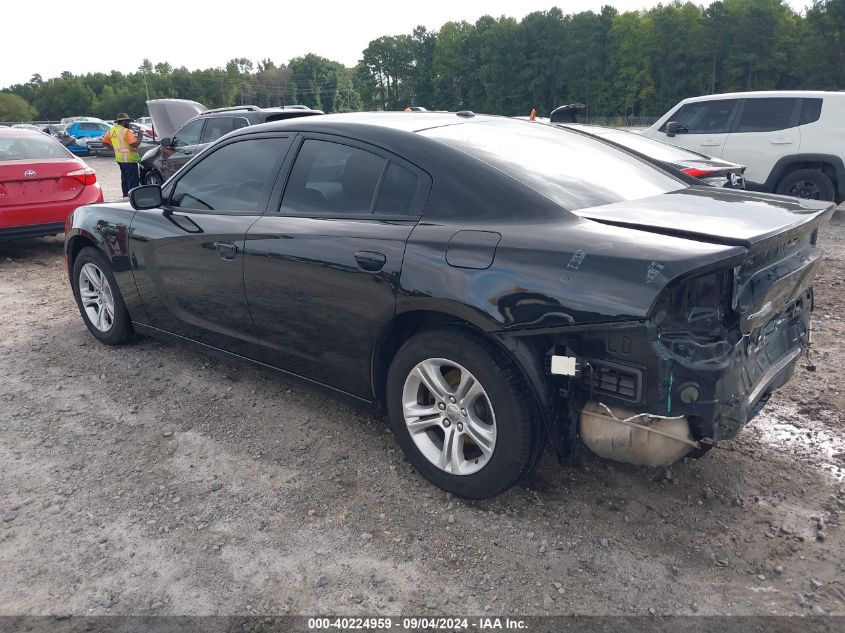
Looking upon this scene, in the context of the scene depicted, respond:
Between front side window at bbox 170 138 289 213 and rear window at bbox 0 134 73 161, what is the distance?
524 centimetres

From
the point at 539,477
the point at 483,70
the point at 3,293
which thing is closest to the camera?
the point at 539,477

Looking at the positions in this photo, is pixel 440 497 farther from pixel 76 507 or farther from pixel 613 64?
pixel 613 64

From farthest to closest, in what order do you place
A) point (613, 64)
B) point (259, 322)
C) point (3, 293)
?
point (613, 64) → point (3, 293) → point (259, 322)

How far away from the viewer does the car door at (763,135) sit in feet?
30.3

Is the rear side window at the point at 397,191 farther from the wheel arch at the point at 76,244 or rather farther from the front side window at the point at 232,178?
the wheel arch at the point at 76,244

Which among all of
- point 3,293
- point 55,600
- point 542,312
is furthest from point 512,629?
point 3,293

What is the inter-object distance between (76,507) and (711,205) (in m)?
3.14

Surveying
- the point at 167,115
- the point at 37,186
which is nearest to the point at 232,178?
the point at 37,186

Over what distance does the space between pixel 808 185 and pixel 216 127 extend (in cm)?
988

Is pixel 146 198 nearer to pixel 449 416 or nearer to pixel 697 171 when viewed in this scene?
pixel 449 416

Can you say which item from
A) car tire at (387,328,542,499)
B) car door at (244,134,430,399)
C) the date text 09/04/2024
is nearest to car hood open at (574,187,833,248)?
car tire at (387,328,542,499)

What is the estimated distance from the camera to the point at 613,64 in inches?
3110

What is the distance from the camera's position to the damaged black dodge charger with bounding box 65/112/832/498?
7.66 feet

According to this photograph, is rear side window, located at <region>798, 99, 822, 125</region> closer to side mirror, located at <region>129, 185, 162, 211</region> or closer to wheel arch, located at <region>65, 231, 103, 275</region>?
side mirror, located at <region>129, 185, 162, 211</region>
